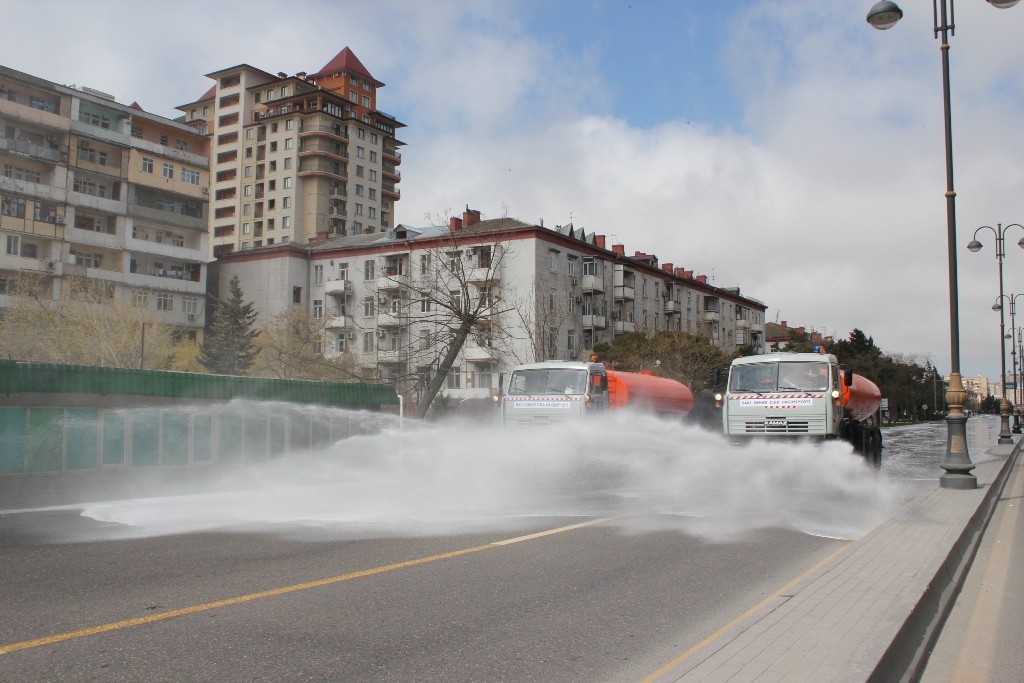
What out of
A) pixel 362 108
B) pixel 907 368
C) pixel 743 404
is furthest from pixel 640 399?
pixel 907 368

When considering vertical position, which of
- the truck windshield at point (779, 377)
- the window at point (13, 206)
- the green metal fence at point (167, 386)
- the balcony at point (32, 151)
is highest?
the balcony at point (32, 151)

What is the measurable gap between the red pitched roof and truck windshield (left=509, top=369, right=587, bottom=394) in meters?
99.8

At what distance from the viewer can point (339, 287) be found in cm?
7600

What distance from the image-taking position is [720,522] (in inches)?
451

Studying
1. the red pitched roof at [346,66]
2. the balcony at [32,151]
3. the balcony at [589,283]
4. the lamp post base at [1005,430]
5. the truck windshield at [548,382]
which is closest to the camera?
the truck windshield at [548,382]

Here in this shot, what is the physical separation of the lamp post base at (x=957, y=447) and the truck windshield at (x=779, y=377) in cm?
310

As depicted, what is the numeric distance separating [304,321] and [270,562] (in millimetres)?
58119

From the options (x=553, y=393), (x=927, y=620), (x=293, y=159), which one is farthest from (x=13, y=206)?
(x=927, y=620)

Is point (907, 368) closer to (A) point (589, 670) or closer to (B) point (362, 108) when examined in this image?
(B) point (362, 108)

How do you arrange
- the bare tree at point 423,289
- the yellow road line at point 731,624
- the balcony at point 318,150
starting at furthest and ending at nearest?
the balcony at point 318,150, the bare tree at point 423,289, the yellow road line at point 731,624

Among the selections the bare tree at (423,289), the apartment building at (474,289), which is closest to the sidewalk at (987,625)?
the bare tree at (423,289)

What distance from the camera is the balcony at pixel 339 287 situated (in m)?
75.9

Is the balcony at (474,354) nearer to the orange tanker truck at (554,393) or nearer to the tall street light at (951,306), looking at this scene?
the orange tanker truck at (554,393)

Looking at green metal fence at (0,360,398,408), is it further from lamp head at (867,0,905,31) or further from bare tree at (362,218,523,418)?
bare tree at (362,218,523,418)
